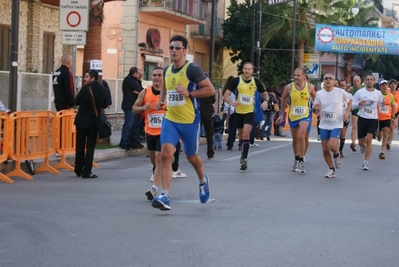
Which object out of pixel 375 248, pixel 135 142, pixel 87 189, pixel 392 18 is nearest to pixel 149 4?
pixel 135 142

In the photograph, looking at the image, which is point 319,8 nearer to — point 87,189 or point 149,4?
point 149,4

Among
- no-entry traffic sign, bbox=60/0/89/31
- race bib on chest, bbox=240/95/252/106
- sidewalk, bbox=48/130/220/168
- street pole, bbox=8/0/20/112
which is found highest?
no-entry traffic sign, bbox=60/0/89/31

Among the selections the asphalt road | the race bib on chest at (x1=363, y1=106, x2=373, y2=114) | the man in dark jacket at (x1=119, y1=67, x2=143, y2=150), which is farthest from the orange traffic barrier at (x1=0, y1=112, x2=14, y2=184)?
the race bib on chest at (x1=363, y1=106, x2=373, y2=114)

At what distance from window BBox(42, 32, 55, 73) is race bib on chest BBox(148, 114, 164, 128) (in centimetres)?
1613

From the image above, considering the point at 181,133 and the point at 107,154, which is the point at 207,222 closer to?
the point at 181,133

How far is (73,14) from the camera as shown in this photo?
1722 cm

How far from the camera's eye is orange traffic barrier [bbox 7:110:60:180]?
13.9 meters

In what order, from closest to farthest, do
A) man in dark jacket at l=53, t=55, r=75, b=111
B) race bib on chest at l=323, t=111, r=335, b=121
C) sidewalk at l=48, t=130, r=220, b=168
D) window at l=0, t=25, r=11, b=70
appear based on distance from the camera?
race bib on chest at l=323, t=111, r=335, b=121 < sidewalk at l=48, t=130, r=220, b=168 < man in dark jacket at l=53, t=55, r=75, b=111 < window at l=0, t=25, r=11, b=70

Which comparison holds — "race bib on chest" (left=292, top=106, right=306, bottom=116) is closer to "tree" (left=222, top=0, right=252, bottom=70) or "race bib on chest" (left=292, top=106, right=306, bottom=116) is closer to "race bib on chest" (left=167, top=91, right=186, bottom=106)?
"race bib on chest" (left=167, top=91, right=186, bottom=106)

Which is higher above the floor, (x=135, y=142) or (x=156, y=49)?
(x=156, y=49)

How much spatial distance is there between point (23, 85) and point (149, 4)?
704 inches

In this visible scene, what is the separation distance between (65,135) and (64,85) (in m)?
1.47

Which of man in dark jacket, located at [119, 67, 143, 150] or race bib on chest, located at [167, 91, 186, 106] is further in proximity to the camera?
man in dark jacket, located at [119, 67, 143, 150]

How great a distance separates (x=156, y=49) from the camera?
40.4 metres
